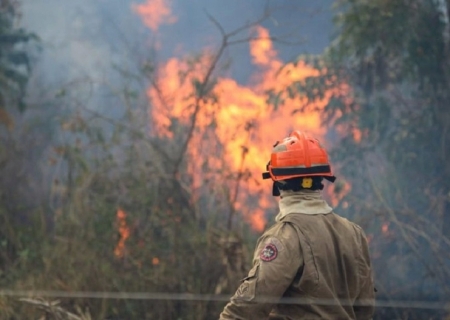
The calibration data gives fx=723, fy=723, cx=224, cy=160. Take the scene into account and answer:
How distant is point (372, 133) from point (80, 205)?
282cm

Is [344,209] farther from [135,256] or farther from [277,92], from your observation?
[135,256]

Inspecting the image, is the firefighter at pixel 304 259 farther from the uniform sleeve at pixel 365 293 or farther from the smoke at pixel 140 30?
the smoke at pixel 140 30

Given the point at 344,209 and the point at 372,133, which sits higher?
the point at 372,133

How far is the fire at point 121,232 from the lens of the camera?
6570 millimetres

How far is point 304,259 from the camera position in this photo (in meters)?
2.87

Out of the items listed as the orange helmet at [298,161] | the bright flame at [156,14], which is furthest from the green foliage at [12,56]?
the orange helmet at [298,161]

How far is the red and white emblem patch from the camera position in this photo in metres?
2.83

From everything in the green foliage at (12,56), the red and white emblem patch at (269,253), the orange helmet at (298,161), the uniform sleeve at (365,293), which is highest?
the green foliage at (12,56)

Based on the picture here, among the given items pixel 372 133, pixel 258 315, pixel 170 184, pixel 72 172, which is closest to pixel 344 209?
pixel 372 133

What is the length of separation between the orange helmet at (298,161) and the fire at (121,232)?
375cm

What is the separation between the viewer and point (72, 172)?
7.26m

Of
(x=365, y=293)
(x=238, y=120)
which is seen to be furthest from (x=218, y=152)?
(x=365, y=293)

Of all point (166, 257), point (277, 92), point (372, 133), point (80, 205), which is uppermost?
point (277, 92)

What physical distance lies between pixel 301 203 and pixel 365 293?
0.50m
